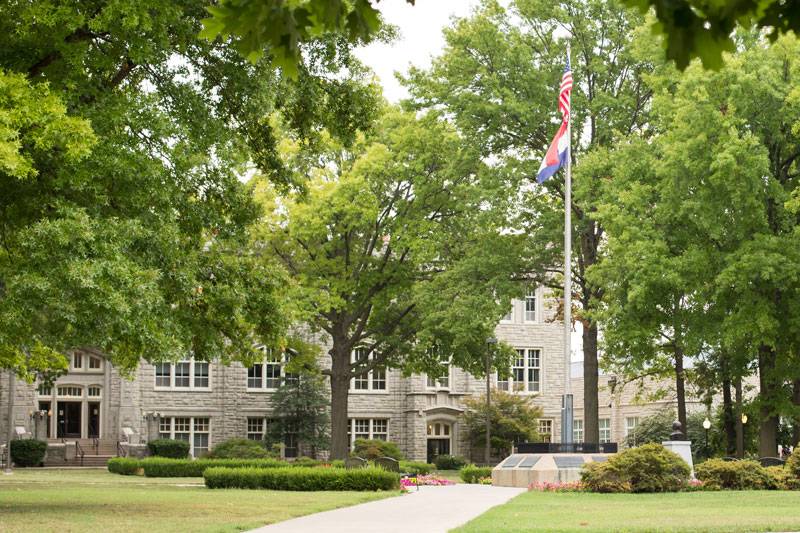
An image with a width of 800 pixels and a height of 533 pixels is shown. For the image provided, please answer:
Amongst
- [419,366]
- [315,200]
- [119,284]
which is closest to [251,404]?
[419,366]

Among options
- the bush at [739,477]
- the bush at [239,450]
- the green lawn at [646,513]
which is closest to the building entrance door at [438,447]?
the bush at [239,450]

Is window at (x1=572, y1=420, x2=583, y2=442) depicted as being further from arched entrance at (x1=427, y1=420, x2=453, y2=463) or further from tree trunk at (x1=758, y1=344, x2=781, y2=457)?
tree trunk at (x1=758, y1=344, x2=781, y2=457)

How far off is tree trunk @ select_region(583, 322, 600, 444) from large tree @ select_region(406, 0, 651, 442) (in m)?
0.03

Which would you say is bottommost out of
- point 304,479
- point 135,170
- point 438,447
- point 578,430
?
point 438,447

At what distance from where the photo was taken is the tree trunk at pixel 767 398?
29.7m

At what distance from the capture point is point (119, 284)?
583 inches

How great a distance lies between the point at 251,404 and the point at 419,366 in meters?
17.3

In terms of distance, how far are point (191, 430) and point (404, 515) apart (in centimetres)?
3963

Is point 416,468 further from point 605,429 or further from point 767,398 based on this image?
point 605,429

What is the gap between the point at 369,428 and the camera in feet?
188

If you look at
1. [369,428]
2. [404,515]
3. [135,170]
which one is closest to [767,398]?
[404,515]

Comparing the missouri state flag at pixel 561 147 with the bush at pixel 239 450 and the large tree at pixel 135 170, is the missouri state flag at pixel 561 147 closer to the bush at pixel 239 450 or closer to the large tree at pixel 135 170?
the large tree at pixel 135 170

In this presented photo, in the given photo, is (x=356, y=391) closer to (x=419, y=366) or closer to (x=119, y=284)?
(x=419, y=366)

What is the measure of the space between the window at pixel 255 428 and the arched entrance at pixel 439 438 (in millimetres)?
8522
